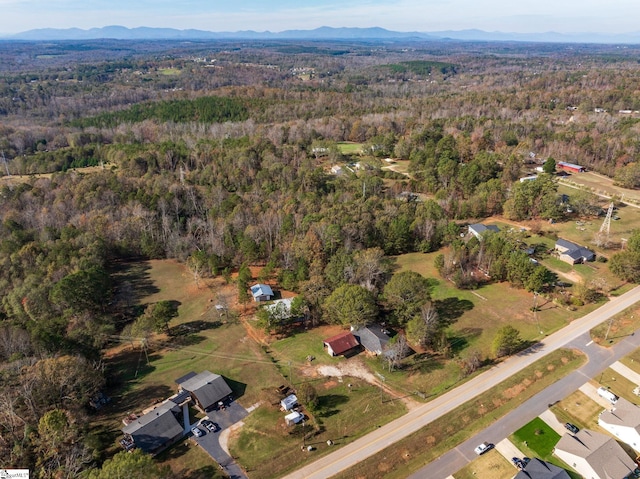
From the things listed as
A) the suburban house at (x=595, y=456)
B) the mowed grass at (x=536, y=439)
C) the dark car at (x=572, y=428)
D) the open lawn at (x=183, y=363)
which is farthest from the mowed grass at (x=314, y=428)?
the dark car at (x=572, y=428)

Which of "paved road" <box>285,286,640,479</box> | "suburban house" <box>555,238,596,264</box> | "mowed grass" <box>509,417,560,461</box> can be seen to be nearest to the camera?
"paved road" <box>285,286,640,479</box>

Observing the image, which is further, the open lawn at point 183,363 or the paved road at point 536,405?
the open lawn at point 183,363

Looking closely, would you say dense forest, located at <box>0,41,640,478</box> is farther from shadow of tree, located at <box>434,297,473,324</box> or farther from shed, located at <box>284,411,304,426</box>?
shed, located at <box>284,411,304,426</box>

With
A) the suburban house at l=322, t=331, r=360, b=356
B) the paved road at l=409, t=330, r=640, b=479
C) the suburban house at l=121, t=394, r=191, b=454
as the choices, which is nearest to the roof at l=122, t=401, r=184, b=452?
the suburban house at l=121, t=394, r=191, b=454

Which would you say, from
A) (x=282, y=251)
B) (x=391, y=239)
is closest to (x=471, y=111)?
(x=391, y=239)

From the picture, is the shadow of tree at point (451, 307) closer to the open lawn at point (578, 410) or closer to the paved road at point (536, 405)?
the paved road at point (536, 405)

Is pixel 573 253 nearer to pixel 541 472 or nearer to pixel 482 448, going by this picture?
pixel 482 448
